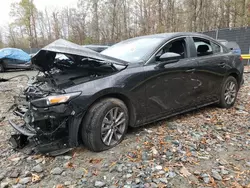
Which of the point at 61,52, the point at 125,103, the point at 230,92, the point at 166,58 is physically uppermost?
the point at 61,52

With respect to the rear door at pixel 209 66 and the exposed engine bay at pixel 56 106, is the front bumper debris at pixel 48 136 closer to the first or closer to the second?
the exposed engine bay at pixel 56 106

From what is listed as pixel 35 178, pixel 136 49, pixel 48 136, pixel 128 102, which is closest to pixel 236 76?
pixel 136 49

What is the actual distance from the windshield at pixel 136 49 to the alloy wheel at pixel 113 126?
2.76 feet

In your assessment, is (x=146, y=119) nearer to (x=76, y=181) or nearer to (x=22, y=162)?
(x=76, y=181)

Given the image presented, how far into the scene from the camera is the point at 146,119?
3.15 meters

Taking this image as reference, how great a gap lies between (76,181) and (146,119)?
1.37 m

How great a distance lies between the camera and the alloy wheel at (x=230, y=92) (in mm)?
4410

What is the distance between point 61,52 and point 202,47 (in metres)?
2.70

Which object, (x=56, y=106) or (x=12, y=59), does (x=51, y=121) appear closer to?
(x=56, y=106)

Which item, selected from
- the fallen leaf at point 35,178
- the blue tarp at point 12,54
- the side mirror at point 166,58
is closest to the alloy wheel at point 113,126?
the fallen leaf at point 35,178

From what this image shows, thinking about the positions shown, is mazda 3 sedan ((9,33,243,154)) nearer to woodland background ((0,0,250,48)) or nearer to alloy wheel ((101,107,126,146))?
alloy wheel ((101,107,126,146))

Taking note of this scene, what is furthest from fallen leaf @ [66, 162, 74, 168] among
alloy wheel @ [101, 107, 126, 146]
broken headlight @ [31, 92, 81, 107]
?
broken headlight @ [31, 92, 81, 107]

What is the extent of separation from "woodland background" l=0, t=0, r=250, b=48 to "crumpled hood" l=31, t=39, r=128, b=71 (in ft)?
72.2

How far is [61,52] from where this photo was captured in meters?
2.46
